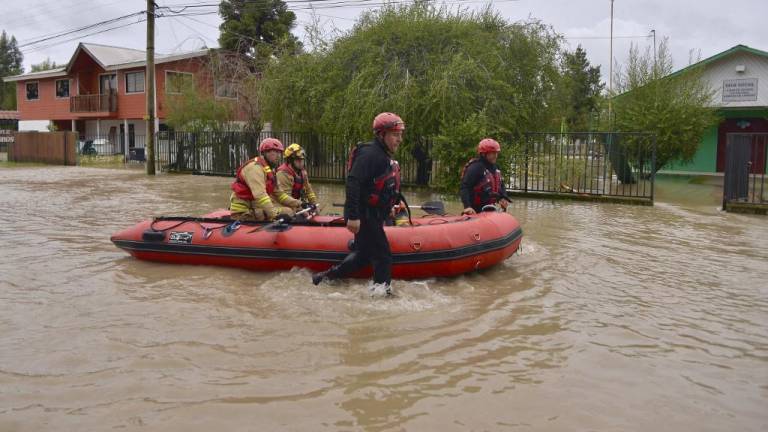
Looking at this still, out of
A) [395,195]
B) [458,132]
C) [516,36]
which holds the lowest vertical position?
[395,195]

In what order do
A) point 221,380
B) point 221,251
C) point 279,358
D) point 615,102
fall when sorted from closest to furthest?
point 221,380 → point 279,358 → point 221,251 → point 615,102

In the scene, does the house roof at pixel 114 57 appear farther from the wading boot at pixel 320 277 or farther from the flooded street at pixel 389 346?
the wading boot at pixel 320 277

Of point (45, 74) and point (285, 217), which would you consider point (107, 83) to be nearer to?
point (45, 74)

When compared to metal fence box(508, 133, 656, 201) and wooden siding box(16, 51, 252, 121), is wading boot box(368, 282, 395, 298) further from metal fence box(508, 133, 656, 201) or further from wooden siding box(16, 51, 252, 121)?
wooden siding box(16, 51, 252, 121)

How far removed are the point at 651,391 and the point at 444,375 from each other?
4.28 feet

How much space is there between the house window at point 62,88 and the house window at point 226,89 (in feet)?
48.1

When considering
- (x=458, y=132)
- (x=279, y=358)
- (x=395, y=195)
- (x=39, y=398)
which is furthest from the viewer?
(x=458, y=132)

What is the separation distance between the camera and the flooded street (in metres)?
3.82

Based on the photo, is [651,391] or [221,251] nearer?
[651,391]

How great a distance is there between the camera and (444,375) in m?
4.39

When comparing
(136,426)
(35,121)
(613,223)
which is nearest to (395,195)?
(136,426)

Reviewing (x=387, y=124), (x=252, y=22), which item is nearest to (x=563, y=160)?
(x=387, y=124)

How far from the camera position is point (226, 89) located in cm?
2759

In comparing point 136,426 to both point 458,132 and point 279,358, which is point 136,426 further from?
point 458,132
